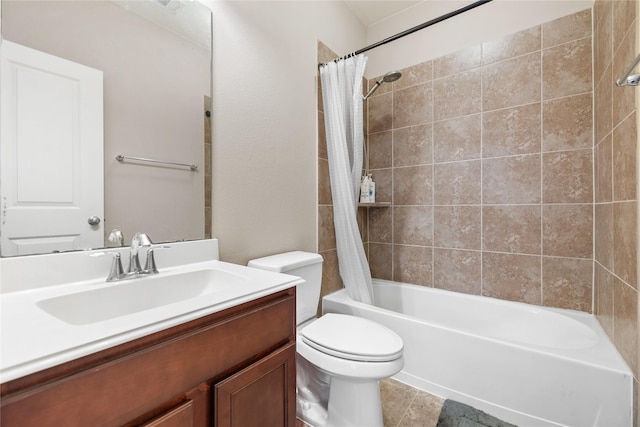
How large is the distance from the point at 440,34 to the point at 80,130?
7.52 feet

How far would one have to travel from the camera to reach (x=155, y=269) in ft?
3.29

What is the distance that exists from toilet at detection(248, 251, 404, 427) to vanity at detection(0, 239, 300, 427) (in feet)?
0.95

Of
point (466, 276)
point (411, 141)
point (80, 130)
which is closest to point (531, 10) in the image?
point (411, 141)

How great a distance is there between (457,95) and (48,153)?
2.25 meters

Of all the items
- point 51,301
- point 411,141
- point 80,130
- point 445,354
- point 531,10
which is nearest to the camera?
point 51,301

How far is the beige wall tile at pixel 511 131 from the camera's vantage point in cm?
171

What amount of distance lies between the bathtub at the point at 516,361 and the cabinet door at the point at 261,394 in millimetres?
910

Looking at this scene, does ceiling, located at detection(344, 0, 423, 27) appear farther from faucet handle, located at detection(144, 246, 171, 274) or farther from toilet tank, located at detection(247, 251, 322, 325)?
faucet handle, located at detection(144, 246, 171, 274)

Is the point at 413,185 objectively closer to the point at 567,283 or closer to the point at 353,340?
the point at 567,283

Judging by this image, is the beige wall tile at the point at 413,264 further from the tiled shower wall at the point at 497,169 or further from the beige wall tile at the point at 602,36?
the beige wall tile at the point at 602,36

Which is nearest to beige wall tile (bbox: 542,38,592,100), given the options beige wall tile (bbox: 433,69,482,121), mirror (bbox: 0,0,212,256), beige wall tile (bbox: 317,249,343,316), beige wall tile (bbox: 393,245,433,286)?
beige wall tile (bbox: 433,69,482,121)

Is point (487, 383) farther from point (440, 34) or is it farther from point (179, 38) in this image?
point (440, 34)

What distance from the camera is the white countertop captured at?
443mm

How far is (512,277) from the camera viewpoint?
1.79 metres
